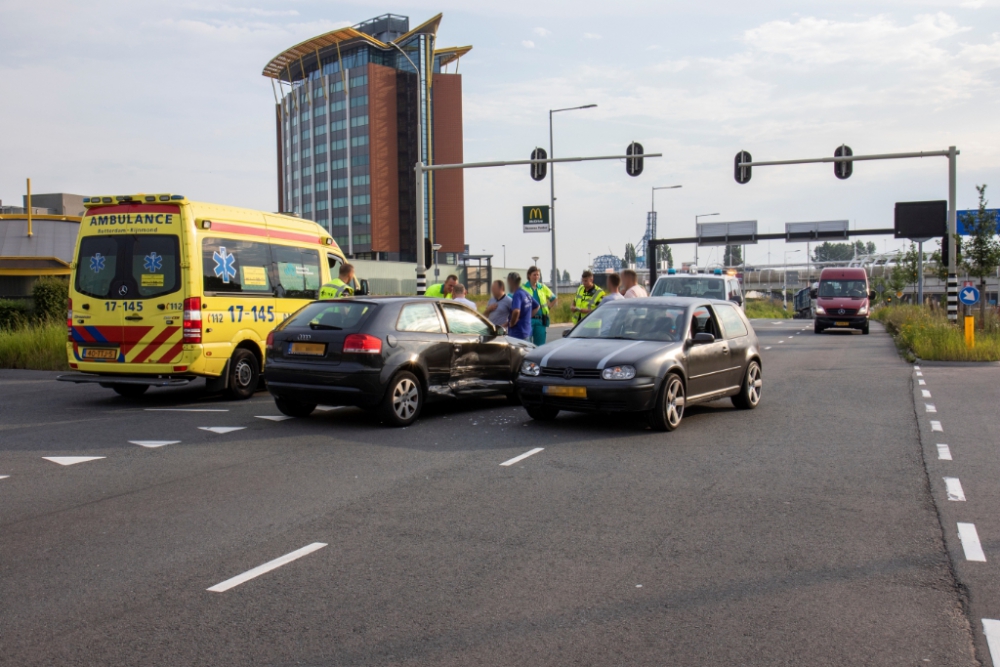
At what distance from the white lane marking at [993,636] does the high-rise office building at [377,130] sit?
85177 mm

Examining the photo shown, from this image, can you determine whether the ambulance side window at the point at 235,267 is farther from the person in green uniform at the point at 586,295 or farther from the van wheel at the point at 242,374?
the person in green uniform at the point at 586,295

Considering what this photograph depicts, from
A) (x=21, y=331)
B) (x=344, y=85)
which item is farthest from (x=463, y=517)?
(x=344, y=85)

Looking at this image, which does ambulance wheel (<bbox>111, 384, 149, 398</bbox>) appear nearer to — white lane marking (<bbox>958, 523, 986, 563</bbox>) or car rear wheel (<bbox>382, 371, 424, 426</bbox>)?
car rear wheel (<bbox>382, 371, 424, 426</bbox>)

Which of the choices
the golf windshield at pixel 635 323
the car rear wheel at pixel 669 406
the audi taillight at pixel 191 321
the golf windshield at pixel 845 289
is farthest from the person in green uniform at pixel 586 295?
the golf windshield at pixel 845 289

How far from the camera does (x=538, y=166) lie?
2652 cm

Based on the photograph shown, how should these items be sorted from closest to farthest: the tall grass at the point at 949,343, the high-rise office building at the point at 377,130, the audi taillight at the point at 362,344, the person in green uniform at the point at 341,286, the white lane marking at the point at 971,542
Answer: the white lane marking at the point at 971,542
the audi taillight at the point at 362,344
the person in green uniform at the point at 341,286
the tall grass at the point at 949,343
the high-rise office building at the point at 377,130

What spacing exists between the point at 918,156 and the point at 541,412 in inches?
825

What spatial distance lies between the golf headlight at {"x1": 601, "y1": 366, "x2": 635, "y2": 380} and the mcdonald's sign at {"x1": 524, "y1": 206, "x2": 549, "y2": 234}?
80.0 feet

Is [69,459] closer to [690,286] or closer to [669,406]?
[669,406]

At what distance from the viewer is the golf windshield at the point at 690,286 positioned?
73.2 ft

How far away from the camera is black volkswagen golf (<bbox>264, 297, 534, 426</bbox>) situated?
986 centimetres

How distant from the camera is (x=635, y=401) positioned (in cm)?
942

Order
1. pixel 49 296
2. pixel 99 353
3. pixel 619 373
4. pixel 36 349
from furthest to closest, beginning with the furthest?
pixel 49 296 → pixel 36 349 → pixel 99 353 → pixel 619 373

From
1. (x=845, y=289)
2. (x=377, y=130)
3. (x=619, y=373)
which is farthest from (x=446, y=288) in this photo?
(x=377, y=130)
